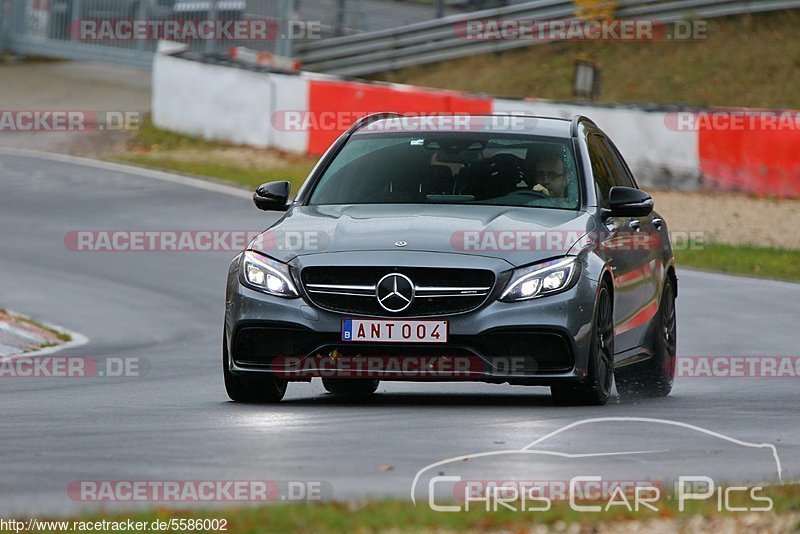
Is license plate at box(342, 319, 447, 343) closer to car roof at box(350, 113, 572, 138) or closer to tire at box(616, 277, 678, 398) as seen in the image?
car roof at box(350, 113, 572, 138)

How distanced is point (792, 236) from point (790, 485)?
16.1 m

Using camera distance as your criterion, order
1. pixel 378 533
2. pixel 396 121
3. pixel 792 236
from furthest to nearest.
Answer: pixel 792 236
pixel 396 121
pixel 378 533

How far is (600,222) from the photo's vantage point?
10164 millimetres

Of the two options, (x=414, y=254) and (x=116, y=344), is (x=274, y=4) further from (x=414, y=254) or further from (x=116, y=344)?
(x=414, y=254)

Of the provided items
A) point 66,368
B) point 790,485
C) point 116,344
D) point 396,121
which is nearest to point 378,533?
point 790,485

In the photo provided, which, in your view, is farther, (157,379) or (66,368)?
(66,368)

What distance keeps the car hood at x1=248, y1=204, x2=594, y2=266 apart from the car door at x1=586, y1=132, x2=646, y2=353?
27cm

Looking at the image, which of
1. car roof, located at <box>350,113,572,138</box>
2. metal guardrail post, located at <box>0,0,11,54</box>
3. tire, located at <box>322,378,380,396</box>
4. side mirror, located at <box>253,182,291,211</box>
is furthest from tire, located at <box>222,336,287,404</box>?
metal guardrail post, located at <box>0,0,11,54</box>

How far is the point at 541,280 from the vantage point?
9320 mm

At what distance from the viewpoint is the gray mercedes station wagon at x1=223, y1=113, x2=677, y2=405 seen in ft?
30.5

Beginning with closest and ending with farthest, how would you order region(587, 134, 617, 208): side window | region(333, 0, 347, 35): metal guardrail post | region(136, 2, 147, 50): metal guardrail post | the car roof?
region(587, 134, 617, 208): side window → the car roof → region(136, 2, 147, 50): metal guardrail post → region(333, 0, 347, 35): metal guardrail post

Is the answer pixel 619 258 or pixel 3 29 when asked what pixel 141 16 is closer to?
pixel 3 29

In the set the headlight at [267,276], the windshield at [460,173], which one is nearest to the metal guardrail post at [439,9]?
the windshield at [460,173]

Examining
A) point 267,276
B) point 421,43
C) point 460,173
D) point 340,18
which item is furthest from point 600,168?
point 340,18
